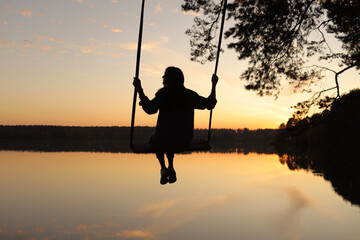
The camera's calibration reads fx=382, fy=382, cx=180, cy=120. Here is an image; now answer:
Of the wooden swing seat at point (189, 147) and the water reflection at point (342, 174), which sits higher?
the wooden swing seat at point (189, 147)

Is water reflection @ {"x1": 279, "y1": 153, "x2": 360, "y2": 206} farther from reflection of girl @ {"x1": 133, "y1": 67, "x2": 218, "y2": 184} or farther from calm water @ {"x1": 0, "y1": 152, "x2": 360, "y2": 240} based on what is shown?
reflection of girl @ {"x1": 133, "y1": 67, "x2": 218, "y2": 184}

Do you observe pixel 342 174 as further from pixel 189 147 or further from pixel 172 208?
pixel 189 147

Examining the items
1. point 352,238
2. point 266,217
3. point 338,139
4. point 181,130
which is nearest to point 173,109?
point 181,130

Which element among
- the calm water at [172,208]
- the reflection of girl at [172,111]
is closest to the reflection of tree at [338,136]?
the calm water at [172,208]

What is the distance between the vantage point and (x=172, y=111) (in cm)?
430

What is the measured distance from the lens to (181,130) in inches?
172

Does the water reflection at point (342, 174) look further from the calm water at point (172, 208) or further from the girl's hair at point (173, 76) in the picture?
the girl's hair at point (173, 76)

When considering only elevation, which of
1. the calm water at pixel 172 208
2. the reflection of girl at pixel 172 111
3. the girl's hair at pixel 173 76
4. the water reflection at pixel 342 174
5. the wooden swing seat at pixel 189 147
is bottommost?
the calm water at pixel 172 208

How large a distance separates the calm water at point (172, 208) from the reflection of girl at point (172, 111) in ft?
84.5

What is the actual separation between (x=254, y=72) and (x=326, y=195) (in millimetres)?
39077

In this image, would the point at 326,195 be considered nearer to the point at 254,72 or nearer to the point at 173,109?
the point at 254,72

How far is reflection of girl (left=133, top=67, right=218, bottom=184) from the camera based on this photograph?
4.19m

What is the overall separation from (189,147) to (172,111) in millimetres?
540

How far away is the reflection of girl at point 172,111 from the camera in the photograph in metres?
4.19
